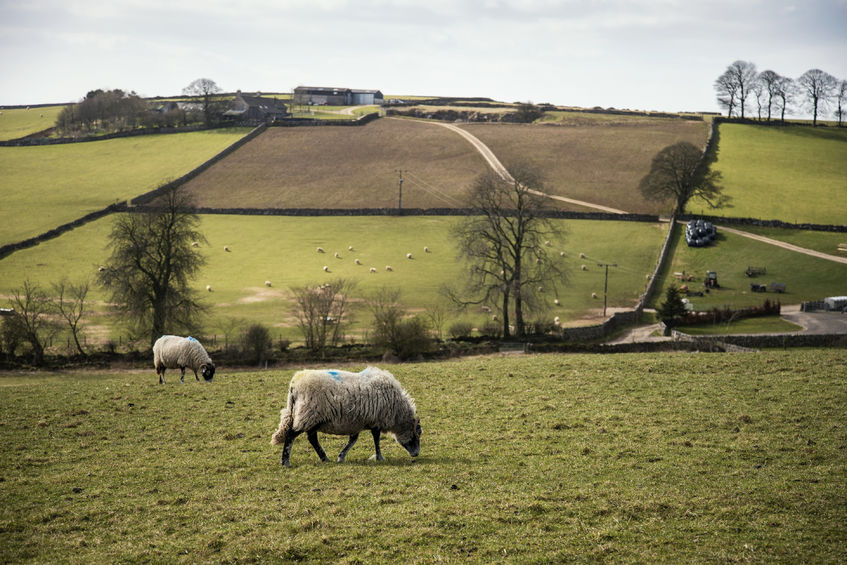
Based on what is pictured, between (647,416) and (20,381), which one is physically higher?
(647,416)

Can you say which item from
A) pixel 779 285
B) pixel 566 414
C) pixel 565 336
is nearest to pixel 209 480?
pixel 566 414

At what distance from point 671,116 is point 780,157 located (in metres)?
38.9

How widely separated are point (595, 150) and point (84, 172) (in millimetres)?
82027

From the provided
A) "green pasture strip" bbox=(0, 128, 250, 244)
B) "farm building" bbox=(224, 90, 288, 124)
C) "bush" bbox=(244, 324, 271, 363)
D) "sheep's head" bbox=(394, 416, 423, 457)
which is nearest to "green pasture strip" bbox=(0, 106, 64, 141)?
"green pasture strip" bbox=(0, 128, 250, 244)

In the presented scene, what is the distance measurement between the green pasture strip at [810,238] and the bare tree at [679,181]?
7.55 meters

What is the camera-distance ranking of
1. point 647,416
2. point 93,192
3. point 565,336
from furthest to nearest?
point 93,192 < point 565,336 < point 647,416

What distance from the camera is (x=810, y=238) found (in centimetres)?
7356

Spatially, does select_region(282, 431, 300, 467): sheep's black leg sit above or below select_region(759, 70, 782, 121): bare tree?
below

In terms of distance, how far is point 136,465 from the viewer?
15461 millimetres

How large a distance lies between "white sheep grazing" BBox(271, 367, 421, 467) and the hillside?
70506mm

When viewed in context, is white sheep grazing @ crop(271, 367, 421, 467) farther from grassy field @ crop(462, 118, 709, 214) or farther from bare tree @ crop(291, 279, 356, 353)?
grassy field @ crop(462, 118, 709, 214)

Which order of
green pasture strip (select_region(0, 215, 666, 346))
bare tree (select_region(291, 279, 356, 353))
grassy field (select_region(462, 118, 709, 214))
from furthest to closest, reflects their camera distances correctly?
grassy field (select_region(462, 118, 709, 214)) → green pasture strip (select_region(0, 215, 666, 346)) → bare tree (select_region(291, 279, 356, 353))

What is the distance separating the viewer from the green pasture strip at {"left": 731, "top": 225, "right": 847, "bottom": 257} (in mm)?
70250

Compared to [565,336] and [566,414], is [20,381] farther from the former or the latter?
[565,336]
